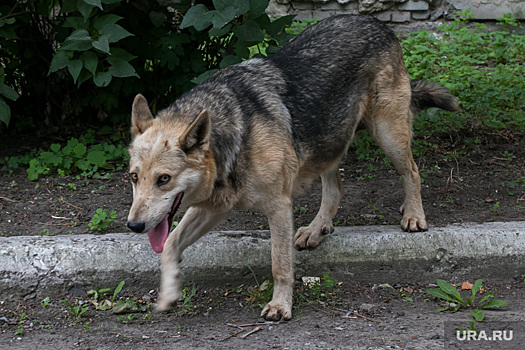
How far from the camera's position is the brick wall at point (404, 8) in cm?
975

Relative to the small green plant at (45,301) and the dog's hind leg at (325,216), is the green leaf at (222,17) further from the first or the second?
the small green plant at (45,301)

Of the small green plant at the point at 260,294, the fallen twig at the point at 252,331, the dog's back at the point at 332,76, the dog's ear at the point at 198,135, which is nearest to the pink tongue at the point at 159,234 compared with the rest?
the dog's ear at the point at 198,135

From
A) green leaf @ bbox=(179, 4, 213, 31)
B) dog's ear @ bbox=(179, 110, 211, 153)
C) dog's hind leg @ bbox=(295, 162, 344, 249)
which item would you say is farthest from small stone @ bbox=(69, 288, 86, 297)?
green leaf @ bbox=(179, 4, 213, 31)

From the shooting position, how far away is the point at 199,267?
4.48m

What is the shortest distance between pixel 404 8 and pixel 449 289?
6.73 metres

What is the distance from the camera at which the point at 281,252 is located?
4.15 meters

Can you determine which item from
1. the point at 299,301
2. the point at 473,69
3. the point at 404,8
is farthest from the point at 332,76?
the point at 404,8

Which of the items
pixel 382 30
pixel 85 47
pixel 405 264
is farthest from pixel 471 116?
pixel 85 47

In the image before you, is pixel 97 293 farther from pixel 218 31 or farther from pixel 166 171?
pixel 218 31

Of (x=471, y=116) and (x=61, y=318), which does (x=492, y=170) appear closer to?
(x=471, y=116)

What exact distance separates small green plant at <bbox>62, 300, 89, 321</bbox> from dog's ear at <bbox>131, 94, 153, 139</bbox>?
46.9 inches

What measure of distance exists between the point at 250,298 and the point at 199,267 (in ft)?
1.47

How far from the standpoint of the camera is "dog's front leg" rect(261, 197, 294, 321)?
13.4 ft

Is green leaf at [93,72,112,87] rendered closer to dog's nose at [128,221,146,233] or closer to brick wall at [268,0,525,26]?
dog's nose at [128,221,146,233]
